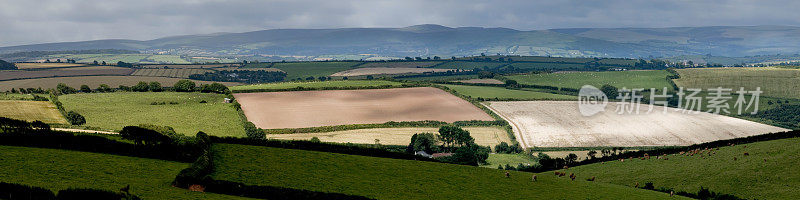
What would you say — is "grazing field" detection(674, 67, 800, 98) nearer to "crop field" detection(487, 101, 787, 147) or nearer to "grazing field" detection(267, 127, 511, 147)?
"crop field" detection(487, 101, 787, 147)

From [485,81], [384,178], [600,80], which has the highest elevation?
[600,80]

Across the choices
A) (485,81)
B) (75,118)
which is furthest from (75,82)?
(485,81)

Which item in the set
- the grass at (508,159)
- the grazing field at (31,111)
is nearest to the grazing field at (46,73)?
the grazing field at (31,111)

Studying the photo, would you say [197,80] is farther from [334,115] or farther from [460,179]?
[460,179]

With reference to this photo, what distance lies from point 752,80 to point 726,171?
148 meters

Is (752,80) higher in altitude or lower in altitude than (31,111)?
higher

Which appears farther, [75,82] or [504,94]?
[75,82]

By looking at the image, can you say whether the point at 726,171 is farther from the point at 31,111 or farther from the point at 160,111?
the point at 31,111

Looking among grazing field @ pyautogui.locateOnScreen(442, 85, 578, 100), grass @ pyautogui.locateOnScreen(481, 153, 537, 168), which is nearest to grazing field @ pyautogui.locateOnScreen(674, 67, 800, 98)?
grazing field @ pyautogui.locateOnScreen(442, 85, 578, 100)

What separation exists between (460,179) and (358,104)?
74259 millimetres

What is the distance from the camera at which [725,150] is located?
57156mm

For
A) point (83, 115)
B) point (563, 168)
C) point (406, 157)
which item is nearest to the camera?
point (406, 157)

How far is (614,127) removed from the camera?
333 feet

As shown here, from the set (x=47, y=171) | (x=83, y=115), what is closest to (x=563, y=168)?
(x=47, y=171)
